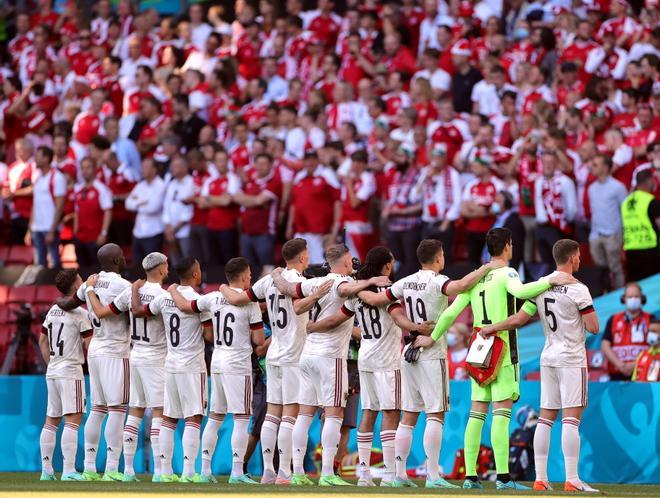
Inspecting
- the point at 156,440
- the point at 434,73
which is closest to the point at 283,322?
the point at 156,440

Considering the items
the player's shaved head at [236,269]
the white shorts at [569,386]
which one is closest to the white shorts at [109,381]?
the player's shaved head at [236,269]

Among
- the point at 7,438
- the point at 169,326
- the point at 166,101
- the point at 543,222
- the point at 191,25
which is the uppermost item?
the point at 191,25

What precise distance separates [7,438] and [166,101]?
935 centimetres

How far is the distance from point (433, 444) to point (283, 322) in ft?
6.53

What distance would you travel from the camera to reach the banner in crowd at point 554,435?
15.9 metres

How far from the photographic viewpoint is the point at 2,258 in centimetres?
2580

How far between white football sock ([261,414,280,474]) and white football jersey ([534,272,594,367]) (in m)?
2.83

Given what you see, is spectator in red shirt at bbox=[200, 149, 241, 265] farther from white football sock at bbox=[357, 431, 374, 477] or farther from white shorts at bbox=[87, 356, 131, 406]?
white football sock at bbox=[357, 431, 374, 477]

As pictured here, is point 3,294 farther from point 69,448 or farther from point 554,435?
point 554,435

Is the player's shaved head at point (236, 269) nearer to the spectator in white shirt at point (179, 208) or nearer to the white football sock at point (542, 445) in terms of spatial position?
the white football sock at point (542, 445)

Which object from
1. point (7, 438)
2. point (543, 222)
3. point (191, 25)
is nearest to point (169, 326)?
point (7, 438)

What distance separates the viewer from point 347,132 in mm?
23172

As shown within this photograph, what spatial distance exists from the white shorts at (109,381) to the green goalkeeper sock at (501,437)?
3.97 metres

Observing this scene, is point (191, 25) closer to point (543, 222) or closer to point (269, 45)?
point (269, 45)
